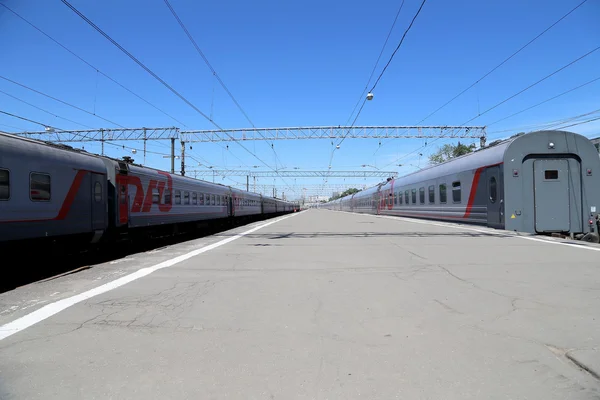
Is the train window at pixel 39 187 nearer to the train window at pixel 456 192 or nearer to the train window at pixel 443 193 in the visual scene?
the train window at pixel 456 192

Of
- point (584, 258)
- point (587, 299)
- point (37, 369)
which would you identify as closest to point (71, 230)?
point (37, 369)

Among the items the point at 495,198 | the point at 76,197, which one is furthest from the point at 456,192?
the point at 76,197

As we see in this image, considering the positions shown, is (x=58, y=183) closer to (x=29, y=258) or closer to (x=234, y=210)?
(x=29, y=258)

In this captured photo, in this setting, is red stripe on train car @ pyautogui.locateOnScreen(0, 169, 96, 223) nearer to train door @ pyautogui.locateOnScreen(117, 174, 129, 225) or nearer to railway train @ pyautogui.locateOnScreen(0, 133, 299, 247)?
railway train @ pyautogui.locateOnScreen(0, 133, 299, 247)

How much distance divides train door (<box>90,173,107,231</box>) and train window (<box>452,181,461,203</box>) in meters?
16.2

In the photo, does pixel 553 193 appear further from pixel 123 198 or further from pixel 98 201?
pixel 98 201

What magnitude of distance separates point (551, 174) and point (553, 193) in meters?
0.73

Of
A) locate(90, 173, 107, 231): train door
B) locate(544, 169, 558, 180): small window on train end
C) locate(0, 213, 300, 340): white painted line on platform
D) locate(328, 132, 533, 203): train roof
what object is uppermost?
locate(328, 132, 533, 203): train roof

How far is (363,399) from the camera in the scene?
2.84 m

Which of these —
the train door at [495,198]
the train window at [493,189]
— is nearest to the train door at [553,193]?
the train door at [495,198]

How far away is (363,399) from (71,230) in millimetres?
8825

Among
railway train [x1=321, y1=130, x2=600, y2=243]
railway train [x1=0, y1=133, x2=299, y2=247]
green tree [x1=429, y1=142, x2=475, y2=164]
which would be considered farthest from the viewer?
green tree [x1=429, y1=142, x2=475, y2=164]

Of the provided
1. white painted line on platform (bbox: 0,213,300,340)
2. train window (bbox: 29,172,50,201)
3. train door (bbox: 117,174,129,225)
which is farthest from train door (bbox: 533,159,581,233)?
train window (bbox: 29,172,50,201)

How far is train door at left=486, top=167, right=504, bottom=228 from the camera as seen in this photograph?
49.8 feet
